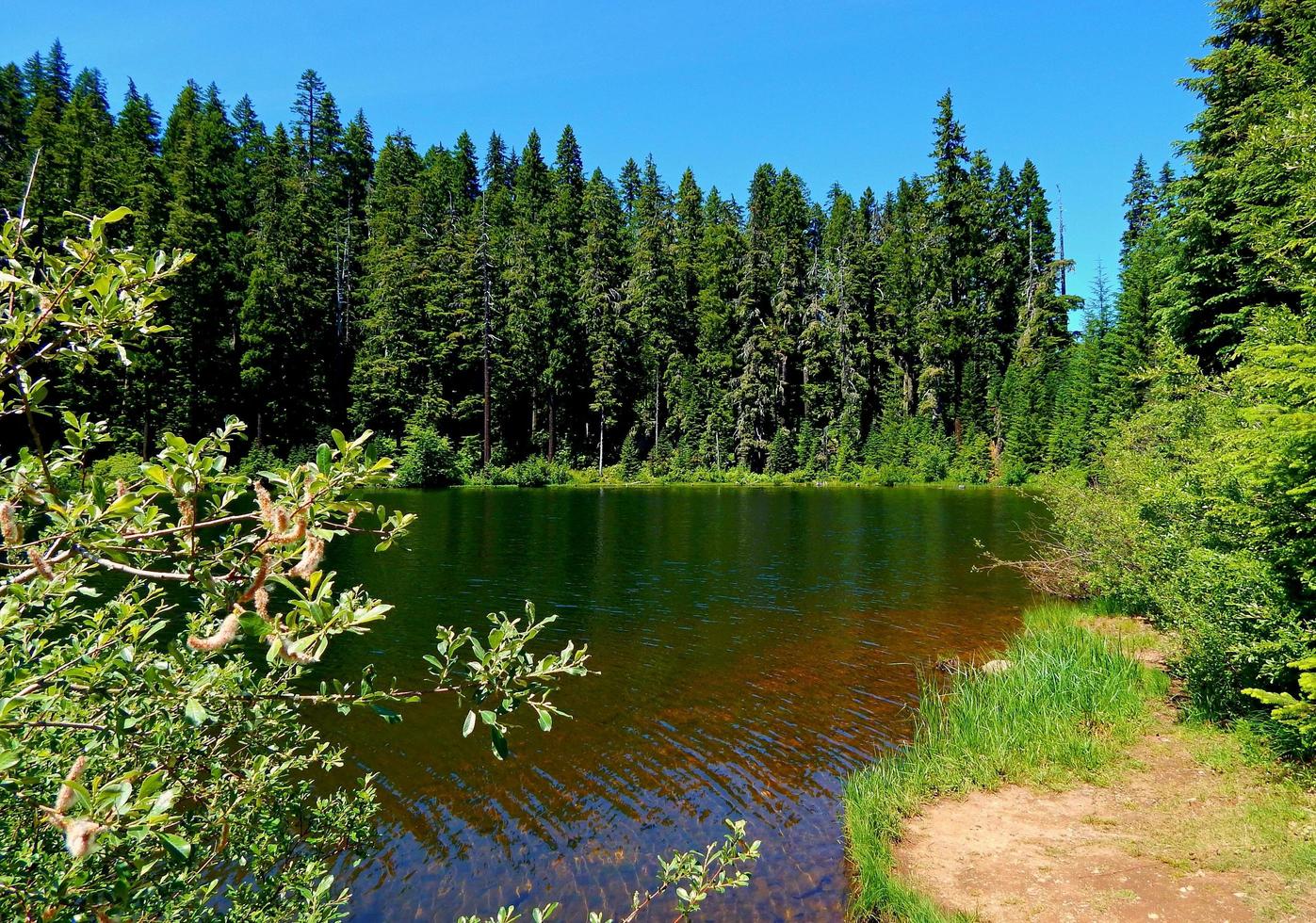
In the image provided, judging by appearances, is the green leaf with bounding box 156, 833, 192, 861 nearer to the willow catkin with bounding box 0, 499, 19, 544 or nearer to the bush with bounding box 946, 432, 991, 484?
the willow catkin with bounding box 0, 499, 19, 544

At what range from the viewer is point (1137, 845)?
5730 millimetres

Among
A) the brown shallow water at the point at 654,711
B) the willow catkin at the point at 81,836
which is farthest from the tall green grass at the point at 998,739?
the willow catkin at the point at 81,836

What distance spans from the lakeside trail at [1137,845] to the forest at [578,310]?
4093 cm

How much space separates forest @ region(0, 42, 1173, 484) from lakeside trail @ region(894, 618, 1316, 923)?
40.9m

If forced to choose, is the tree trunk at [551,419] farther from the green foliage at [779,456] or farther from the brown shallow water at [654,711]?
the brown shallow water at [654,711]

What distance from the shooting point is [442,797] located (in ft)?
23.9

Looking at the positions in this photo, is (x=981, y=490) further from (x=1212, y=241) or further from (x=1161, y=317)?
(x=1212, y=241)

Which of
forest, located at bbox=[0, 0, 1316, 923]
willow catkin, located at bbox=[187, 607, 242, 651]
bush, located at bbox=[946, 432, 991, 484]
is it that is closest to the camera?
willow catkin, located at bbox=[187, 607, 242, 651]

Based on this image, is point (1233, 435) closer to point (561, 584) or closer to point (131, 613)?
point (131, 613)

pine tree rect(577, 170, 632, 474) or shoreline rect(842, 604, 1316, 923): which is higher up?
pine tree rect(577, 170, 632, 474)

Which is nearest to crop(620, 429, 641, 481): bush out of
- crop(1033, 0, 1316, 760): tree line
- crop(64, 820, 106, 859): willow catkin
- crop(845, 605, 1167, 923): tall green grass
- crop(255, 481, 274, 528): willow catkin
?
crop(1033, 0, 1316, 760): tree line

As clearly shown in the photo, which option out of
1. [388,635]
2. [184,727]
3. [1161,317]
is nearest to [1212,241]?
[1161,317]

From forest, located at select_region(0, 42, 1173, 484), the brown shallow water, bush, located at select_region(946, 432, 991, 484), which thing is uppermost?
forest, located at select_region(0, 42, 1173, 484)

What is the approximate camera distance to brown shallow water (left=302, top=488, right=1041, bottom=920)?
19.7 ft
